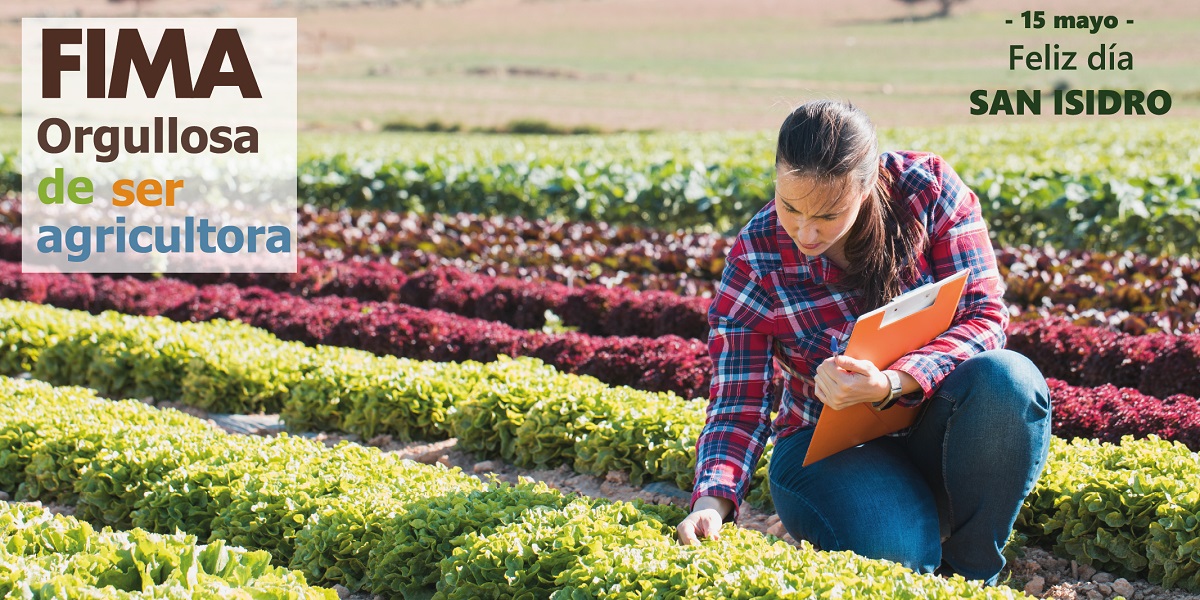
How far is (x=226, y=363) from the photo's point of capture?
6.16 metres

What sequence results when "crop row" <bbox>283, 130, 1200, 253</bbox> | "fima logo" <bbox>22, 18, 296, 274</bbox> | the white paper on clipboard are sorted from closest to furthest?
the white paper on clipboard → "fima logo" <bbox>22, 18, 296, 274</bbox> → "crop row" <bbox>283, 130, 1200, 253</bbox>

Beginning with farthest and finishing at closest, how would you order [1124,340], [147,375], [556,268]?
[556,268] < [147,375] < [1124,340]

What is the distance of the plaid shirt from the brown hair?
0.20 ft

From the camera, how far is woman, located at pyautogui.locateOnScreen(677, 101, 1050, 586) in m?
3.05

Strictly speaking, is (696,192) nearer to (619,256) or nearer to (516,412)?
(619,256)

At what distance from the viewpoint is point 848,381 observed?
2873 millimetres

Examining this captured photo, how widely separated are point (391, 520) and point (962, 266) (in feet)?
6.41

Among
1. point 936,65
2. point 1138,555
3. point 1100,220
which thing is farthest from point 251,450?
point 936,65

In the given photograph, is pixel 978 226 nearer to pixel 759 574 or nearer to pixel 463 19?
pixel 759 574

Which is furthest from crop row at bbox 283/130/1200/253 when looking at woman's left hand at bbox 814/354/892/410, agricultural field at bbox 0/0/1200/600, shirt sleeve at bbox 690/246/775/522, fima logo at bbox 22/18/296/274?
woman's left hand at bbox 814/354/892/410

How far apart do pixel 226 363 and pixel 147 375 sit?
672 millimetres

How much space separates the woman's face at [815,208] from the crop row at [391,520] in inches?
32.2

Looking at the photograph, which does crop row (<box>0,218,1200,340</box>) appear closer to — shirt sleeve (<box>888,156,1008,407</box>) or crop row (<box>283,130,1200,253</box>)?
crop row (<box>283,130,1200,253</box>)

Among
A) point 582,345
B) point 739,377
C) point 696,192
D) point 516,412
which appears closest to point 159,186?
point 696,192
